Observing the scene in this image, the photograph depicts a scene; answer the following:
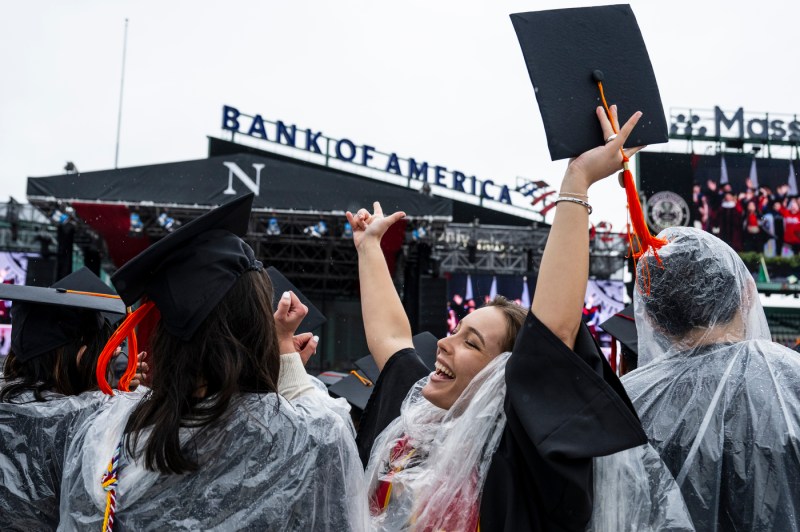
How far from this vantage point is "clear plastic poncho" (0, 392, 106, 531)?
2.29 metres

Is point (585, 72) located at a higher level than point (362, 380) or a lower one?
higher

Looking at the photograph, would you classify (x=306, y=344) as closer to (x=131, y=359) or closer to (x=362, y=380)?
(x=131, y=359)

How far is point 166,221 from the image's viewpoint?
13.6 metres

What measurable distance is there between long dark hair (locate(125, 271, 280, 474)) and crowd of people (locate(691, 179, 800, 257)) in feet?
70.5

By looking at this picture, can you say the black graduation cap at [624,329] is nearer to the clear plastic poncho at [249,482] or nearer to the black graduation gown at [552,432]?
the black graduation gown at [552,432]

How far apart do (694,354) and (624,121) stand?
681mm

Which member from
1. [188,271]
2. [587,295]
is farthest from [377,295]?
[587,295]

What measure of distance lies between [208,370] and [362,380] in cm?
370

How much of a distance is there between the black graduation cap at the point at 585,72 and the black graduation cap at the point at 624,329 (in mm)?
1889

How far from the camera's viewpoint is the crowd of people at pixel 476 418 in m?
1.51

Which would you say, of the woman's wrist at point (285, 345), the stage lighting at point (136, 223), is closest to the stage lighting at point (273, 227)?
the stage lighting at point (136, 223)

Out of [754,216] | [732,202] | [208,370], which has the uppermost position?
[732,202]

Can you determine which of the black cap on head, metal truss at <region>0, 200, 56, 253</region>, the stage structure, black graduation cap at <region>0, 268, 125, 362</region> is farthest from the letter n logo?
the black cap on head

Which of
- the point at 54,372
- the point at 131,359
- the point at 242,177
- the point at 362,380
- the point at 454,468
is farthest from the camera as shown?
the point at 242,177
